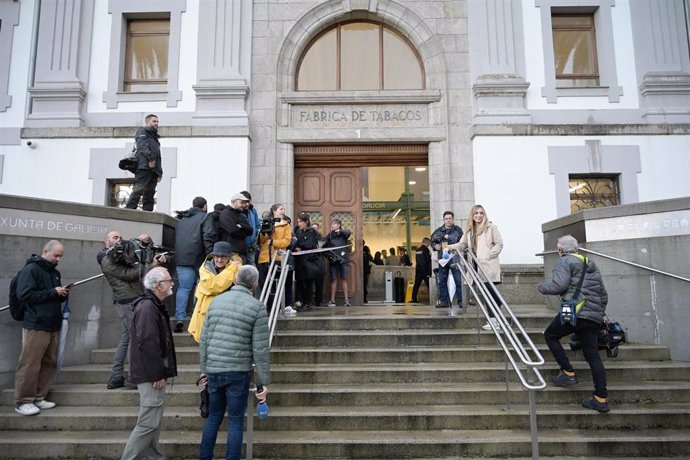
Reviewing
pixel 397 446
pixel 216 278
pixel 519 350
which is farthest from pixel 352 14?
pixel 397 446

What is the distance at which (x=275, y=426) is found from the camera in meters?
5.52

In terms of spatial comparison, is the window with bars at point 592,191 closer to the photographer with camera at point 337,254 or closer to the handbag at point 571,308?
the photographer with camera at point 337,254

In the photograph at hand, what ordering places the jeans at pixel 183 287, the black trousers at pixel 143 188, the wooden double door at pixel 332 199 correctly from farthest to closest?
the wooden double door at pixel 332 199, the black trousers at pixel 143 188, the jeans at pixel 183 287

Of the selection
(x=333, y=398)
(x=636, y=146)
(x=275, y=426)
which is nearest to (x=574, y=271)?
(x=333, y=398)

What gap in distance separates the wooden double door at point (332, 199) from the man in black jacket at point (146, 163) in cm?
386

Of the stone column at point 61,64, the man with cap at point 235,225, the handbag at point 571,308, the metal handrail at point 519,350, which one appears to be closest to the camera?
the metal handrail at point 519,350

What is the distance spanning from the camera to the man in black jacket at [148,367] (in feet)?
14.4

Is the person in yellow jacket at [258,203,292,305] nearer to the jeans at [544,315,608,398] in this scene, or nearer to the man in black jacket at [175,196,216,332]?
the man in black jacket at [175,196,216,332]

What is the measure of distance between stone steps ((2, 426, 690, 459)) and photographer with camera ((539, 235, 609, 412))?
52cm

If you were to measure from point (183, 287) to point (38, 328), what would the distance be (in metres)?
1.97

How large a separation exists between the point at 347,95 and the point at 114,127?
5.15m

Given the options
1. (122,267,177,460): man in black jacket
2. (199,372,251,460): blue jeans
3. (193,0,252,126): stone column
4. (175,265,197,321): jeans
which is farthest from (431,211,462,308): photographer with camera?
(122,267,177,460): man in black jacket

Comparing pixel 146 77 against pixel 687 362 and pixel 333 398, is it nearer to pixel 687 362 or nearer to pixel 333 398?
pixel 333 398

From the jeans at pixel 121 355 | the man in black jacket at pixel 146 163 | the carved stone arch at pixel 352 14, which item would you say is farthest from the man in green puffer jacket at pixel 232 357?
the carved stone arch at pixel 352 14
